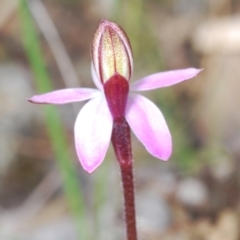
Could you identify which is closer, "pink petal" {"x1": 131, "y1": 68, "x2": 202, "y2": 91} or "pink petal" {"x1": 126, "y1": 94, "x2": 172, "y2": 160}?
"pink petal" {"x1": 126, "y1": 94, "x2": 172, "y2": 160}

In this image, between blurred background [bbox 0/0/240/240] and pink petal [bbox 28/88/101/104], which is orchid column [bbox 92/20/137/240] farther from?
blurred background [bbox 0/0/240/240]

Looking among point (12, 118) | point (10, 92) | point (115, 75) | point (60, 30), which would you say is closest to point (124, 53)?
point (115, 75)

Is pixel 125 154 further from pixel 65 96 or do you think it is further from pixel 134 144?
pixel 134 144

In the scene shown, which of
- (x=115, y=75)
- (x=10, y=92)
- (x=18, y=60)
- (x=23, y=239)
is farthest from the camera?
(x=18, y=60)

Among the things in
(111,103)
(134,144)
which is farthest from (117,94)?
(134,144)

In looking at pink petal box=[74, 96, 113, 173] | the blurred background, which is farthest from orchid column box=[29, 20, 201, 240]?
the blurred background

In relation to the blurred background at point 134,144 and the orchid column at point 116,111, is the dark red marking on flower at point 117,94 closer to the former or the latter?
the orchid column at point 116,111

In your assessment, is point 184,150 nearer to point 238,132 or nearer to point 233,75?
point 238,132
